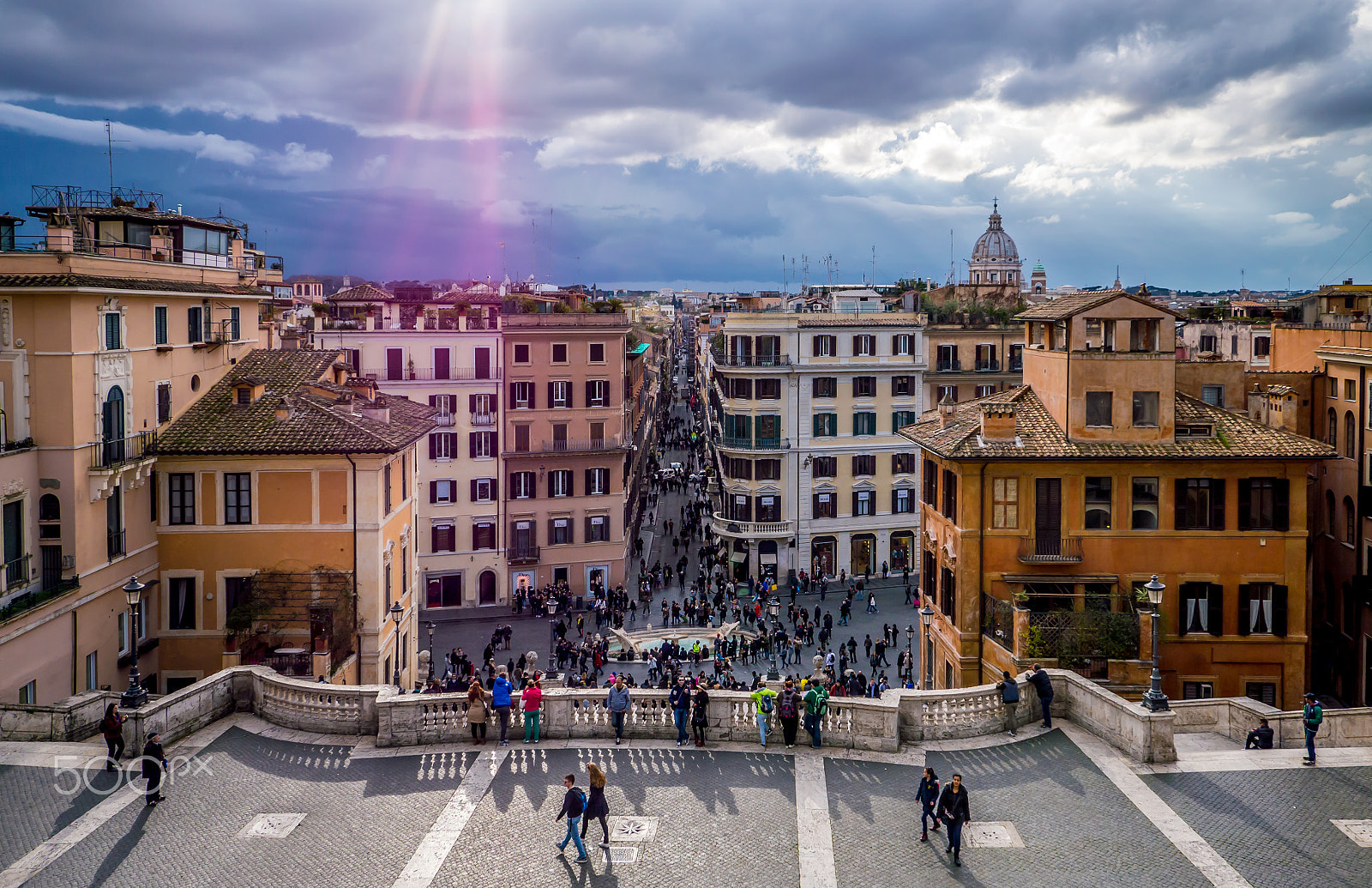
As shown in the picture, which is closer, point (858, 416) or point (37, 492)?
point (37, 492)

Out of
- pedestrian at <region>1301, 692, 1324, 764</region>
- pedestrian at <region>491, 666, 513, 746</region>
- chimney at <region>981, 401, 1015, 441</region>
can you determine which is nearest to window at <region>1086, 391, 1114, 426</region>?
chimney at <region>981, 401, 1015, 441</region>

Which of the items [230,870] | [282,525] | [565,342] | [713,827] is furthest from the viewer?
[565,342]

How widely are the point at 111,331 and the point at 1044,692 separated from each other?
26532 mm

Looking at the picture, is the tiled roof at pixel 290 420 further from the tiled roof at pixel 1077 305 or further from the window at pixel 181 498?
the tiled roof at pixel 1077 305

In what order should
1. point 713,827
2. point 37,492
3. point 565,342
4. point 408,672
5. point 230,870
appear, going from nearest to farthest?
1. point 230,870
2. point 713,827
3. point 37,492
4. point 408,672
5. point 565,342

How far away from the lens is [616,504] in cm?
6103

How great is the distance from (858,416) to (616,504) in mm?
15292

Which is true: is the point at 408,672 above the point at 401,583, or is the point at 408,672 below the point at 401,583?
below

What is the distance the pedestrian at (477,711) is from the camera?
21.9m

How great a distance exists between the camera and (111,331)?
31438mm

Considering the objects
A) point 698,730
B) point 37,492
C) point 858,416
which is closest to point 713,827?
point 698,730

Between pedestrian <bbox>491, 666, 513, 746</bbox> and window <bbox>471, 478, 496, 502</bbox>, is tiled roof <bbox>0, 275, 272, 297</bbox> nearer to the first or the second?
pedestrian <bbox>491, 666, 513, 746</bbox>

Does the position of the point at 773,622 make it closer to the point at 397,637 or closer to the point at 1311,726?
the point at 397,637

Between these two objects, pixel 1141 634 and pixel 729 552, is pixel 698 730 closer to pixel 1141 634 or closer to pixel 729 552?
pixel 1141 634
